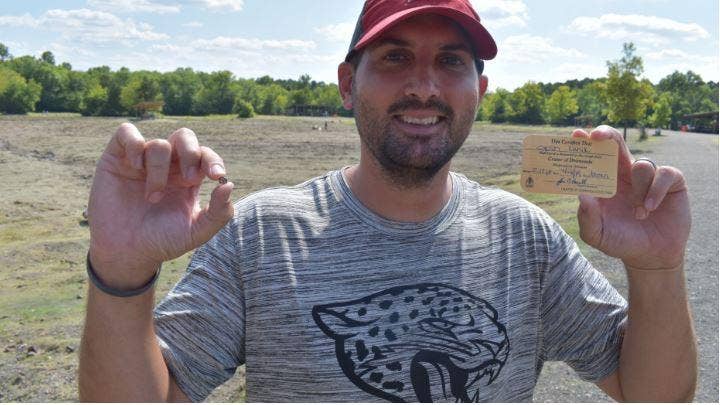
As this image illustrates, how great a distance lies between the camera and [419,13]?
215 cm

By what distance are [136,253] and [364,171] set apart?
2.75 ft

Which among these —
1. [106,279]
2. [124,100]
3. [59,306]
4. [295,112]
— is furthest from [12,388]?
[295,112]

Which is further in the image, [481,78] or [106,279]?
[481,78]

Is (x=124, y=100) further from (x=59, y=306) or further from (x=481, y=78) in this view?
(x=481, y=78)

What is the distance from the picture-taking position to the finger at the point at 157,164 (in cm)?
173

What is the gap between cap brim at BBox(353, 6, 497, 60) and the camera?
7.02 ft

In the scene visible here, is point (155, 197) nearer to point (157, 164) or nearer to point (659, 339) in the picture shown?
point (157, 164)

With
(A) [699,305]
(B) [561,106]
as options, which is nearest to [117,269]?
(A) [699,305]

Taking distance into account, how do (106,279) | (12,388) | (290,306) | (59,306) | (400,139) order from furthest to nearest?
(59,306), (12,388), (400,139), (290,306), (106,279)

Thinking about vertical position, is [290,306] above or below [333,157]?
above

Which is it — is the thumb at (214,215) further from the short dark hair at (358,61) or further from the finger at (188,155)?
the short dark hair at (358,61)

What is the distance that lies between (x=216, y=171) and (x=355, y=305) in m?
Result: 0.61

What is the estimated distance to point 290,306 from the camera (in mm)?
1997

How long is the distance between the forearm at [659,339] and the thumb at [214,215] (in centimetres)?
135
